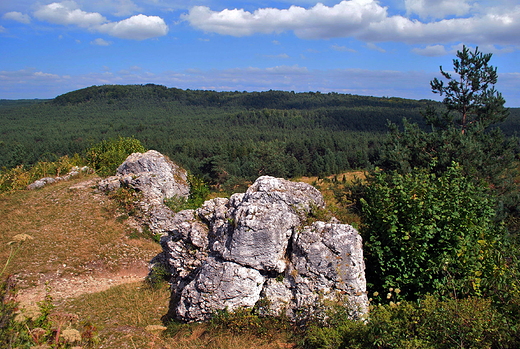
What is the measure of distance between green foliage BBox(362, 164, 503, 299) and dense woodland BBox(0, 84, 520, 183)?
40.1ft

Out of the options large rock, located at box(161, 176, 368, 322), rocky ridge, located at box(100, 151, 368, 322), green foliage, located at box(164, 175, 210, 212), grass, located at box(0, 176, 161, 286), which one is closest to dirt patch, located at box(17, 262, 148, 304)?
grass, located at box(0, 176, 161, 286)

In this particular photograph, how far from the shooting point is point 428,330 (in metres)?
4.75

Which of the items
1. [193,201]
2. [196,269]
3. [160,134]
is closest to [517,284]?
[196,269]

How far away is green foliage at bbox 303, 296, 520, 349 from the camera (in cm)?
448

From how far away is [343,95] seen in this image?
166 m

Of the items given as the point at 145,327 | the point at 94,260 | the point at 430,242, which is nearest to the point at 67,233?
the point at 94,260

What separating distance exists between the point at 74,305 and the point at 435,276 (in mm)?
7916

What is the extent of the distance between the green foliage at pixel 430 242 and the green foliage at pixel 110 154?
1399 centimetres

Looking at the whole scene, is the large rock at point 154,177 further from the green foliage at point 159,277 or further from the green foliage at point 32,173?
the green foliage at point 159,277

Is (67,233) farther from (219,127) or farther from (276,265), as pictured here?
(219,127)

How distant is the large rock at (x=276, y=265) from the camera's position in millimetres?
6340

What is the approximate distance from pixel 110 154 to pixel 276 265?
47.2ft

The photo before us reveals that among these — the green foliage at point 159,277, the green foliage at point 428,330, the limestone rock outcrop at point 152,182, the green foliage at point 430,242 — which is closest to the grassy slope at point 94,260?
the green foliage at point 159,277

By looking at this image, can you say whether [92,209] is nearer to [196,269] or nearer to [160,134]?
[196,269]
